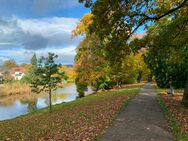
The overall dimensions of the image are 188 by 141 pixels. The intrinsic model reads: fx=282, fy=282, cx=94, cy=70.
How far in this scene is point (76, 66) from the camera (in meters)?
36.1

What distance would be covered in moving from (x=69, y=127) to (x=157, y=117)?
389 cm

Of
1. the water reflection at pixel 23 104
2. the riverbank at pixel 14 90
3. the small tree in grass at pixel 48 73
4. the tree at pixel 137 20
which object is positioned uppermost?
the tree at pixel 137 20

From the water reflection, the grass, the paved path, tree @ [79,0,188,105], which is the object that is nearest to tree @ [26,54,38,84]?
the water reflection

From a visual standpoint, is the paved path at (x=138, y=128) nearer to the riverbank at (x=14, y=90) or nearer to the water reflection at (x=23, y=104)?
the water reflection at (x=23, y=104)

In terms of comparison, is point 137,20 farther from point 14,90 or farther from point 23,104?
point 14,90

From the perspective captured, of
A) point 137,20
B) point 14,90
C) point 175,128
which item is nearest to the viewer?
point 175,128

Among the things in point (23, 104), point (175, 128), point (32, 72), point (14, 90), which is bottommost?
point (23, 104)

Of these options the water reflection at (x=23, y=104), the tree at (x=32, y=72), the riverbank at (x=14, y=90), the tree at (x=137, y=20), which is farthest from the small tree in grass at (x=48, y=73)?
the riverbank at (x=14, y=90)

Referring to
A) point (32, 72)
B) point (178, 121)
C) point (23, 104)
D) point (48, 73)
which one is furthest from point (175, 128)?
point (32, 72)

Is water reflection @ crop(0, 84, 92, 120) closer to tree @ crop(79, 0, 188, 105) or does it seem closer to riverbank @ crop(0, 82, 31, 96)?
riverbank @ crop(0, 82, 31, 96)

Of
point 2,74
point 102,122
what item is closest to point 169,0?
point 102,122

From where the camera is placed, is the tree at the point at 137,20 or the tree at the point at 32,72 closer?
the tree at the point at 137,20

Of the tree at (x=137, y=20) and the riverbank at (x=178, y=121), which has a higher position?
the tree at (x=137, y=20)

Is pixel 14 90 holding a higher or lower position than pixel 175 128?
lower
